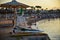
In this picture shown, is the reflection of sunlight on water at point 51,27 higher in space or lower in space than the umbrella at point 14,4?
lower

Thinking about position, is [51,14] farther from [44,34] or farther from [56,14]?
[44,34]

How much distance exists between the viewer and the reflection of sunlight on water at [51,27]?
2.72 metres

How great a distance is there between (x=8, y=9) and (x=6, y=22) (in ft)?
0.77

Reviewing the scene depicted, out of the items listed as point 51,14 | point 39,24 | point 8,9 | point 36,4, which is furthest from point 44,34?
point 8,9

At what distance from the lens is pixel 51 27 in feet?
8.99

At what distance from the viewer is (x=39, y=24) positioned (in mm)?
2711

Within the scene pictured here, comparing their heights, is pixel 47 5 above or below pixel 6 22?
above

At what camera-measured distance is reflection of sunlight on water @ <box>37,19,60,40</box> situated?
2717 mm

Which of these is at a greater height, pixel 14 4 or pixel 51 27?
pixel 14 4

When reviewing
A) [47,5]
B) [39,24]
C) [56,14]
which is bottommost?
[39,24]

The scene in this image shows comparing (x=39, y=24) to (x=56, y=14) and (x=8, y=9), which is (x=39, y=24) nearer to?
(x=56, y=14)

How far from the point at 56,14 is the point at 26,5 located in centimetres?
58

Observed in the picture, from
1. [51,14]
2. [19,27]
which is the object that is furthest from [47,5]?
[19,27]

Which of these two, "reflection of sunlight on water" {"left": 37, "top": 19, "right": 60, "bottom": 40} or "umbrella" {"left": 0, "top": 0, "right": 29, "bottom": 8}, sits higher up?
"umbrella" {"left": 0, "top": 0, "right": 29, "bottom": 8}
